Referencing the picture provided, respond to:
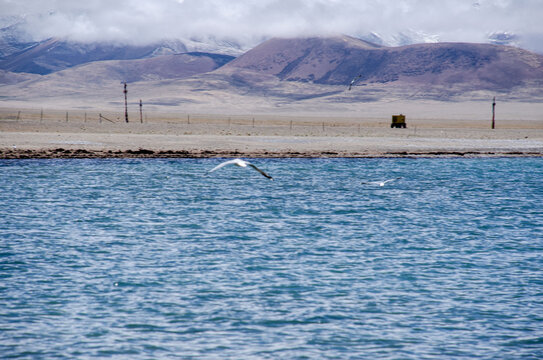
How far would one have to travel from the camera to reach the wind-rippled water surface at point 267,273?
1203 centimetres

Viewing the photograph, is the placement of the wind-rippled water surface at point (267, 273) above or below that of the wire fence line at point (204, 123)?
below

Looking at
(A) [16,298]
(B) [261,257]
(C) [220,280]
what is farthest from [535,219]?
(A) [16,298]

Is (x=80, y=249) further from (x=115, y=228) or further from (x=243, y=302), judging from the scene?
(x=243, y=302)

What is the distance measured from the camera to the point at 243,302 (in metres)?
14.1

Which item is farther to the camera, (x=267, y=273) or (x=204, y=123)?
(x=204, y=123)

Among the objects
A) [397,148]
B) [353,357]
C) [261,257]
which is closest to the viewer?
[353,357]

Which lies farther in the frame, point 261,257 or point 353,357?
point 261,257

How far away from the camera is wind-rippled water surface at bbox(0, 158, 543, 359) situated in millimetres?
12031

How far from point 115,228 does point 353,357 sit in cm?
1284

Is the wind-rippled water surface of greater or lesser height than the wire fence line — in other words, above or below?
below

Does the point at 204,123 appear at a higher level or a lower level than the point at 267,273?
higher

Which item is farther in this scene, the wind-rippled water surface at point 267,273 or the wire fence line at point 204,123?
the wire fence line at point 204,123

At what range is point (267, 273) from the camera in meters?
16.5

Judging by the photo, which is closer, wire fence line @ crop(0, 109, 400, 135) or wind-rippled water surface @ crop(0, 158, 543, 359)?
wind-rippled water surface @ crop(0, 158, 543, 359)
